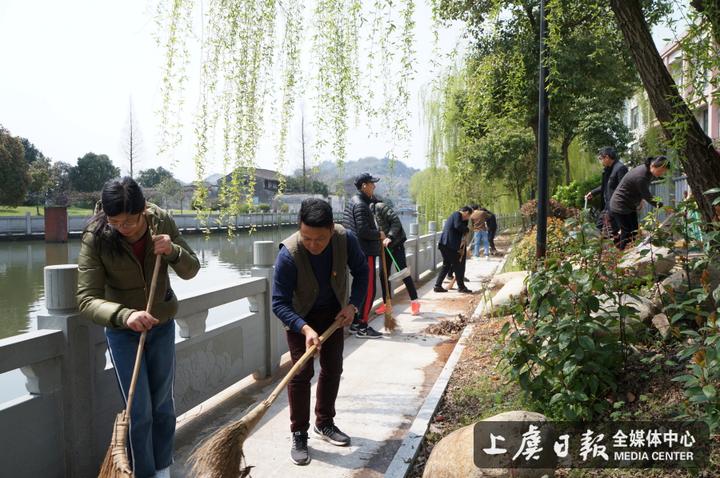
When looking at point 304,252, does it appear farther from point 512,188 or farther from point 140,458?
point 512,188

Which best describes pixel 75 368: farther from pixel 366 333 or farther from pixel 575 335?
pixel 366 333

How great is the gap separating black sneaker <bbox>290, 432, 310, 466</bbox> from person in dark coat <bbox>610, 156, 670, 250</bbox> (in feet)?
15.1

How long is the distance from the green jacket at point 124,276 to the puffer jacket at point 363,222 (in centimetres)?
388

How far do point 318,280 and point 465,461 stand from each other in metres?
1.37

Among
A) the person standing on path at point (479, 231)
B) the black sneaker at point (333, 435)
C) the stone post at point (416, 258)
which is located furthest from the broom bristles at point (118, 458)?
the person standing on path at point (479, 231)

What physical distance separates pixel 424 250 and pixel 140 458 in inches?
407

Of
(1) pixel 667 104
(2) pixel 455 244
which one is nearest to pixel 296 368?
(1) pixel 667 104

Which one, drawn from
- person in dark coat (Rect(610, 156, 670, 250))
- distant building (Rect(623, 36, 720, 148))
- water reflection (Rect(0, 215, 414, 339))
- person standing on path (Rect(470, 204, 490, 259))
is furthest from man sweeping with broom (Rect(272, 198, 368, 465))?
person standing on path (Rect(470, 204, 490, 259))

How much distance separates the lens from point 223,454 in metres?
2.73

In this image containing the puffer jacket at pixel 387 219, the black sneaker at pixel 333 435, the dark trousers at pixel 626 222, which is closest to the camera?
the black sneaker at pixel 333 435

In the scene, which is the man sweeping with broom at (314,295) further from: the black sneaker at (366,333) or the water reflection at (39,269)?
the black sneaker at (366,333)

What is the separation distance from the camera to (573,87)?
11750 millimetres

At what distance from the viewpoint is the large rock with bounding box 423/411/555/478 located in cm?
280

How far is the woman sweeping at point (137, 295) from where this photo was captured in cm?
270
